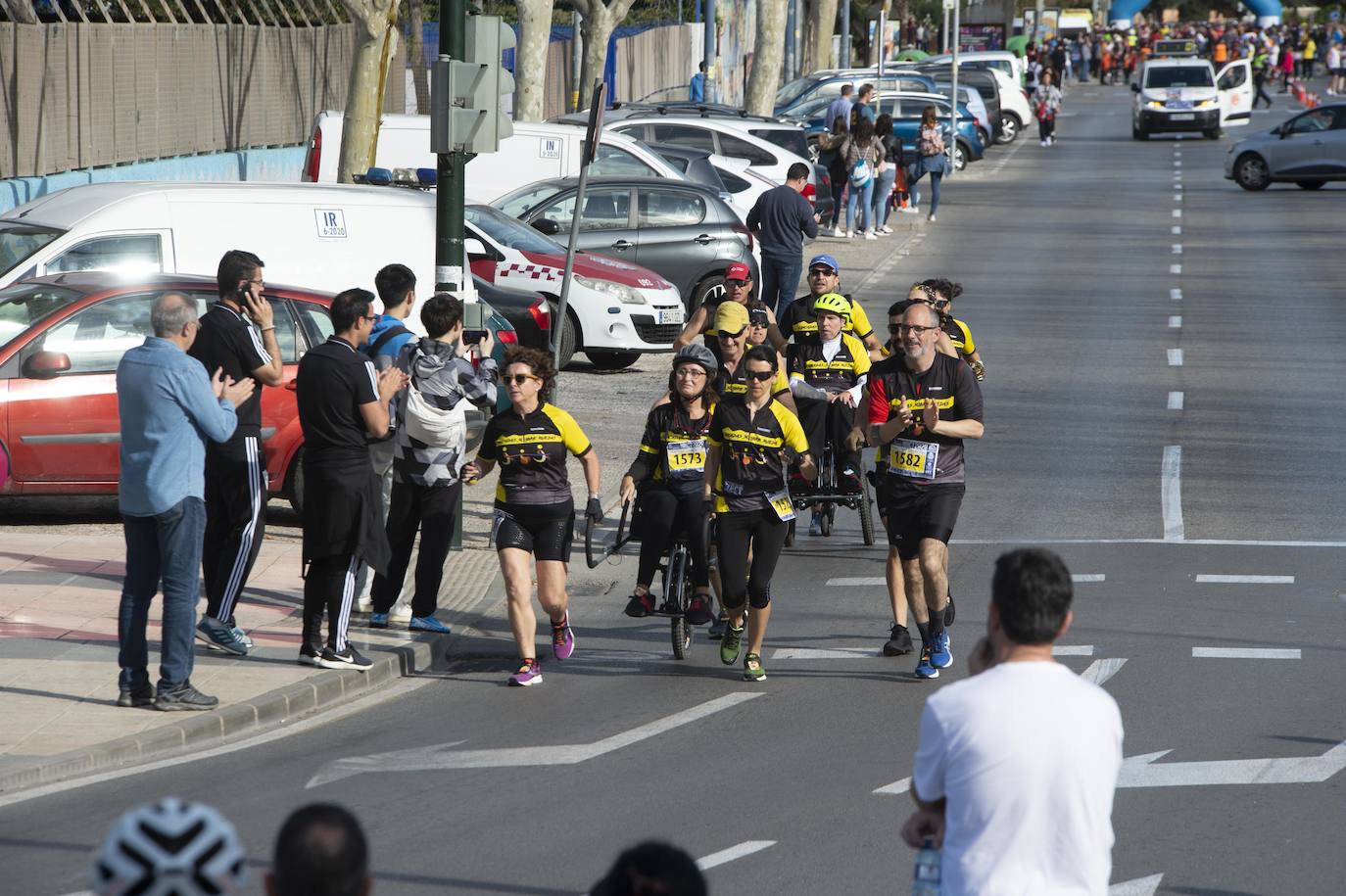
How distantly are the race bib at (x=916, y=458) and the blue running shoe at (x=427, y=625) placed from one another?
2.65 meters

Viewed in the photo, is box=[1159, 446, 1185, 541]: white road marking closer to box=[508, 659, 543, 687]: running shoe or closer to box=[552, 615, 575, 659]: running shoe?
box=[552, 615, 575, 659]: running shoe

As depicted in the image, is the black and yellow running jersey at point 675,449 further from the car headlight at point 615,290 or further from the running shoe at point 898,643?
the car headlight at point 615,290

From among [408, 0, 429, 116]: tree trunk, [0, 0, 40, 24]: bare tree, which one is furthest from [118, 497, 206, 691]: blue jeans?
[408, 0, 429, 116]: tree trunk

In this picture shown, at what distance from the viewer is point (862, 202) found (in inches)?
1268

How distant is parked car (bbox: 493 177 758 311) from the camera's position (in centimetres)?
2173

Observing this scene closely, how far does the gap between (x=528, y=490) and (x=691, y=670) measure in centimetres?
125

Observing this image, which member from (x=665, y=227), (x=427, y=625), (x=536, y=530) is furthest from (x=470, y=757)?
(x=665, y=227)

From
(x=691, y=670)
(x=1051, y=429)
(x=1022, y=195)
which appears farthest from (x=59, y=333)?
(x=1022, y=195)

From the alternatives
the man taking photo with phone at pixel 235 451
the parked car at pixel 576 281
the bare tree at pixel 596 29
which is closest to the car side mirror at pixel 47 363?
the man taking photo with phone at pixel 235 451

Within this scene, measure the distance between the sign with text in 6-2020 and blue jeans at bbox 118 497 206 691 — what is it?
267 inches

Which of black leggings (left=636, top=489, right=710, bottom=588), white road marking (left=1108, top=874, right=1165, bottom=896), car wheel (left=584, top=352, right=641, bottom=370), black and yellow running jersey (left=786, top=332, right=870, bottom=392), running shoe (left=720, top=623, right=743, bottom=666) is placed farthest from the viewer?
car wheel (left=584, top=352, right=641, bottom=370)

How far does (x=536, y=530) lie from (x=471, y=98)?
357 cm

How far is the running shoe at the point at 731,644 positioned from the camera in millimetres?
9781

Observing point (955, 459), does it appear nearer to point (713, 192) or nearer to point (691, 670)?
point (691, 670)
